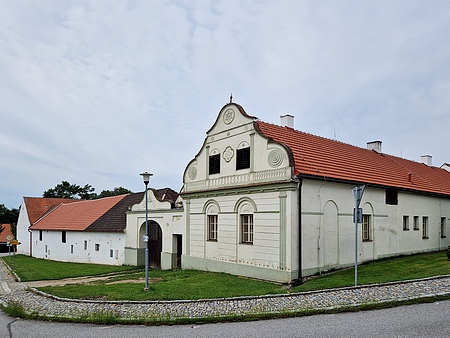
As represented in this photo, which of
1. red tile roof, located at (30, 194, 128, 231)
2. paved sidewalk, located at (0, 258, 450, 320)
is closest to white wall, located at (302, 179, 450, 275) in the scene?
paved sidewalk, located at (0, 258, 450, 320)

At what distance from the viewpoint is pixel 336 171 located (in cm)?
1667

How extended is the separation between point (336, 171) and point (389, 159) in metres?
10.0

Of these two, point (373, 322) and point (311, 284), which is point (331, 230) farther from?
point (373, 322)

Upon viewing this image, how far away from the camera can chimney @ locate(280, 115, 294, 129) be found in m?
20.0

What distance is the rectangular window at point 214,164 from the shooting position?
18828mm

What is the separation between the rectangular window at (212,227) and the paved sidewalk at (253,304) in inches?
322

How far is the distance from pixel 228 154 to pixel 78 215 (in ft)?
81.7

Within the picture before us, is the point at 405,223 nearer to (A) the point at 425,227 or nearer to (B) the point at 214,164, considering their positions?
(A) the point at 425,227

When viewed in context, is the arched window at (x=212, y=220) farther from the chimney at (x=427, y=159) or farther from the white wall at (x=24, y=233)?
the white wall at (x=24, y=233)

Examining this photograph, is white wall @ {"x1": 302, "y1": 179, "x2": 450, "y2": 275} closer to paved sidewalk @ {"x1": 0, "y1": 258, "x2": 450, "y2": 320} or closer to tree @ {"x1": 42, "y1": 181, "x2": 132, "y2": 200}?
paved sidewalk @ {"x1": 0, "y1": 258, "x2": 450, "y2": 320}

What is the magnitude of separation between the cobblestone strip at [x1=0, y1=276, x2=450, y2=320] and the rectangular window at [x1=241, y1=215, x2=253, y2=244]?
589 cm

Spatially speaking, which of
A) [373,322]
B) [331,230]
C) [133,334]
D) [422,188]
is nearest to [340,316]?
[373,322]

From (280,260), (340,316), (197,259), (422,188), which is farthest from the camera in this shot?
(422,188)

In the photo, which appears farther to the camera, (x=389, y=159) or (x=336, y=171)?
(x=389, y=159)
